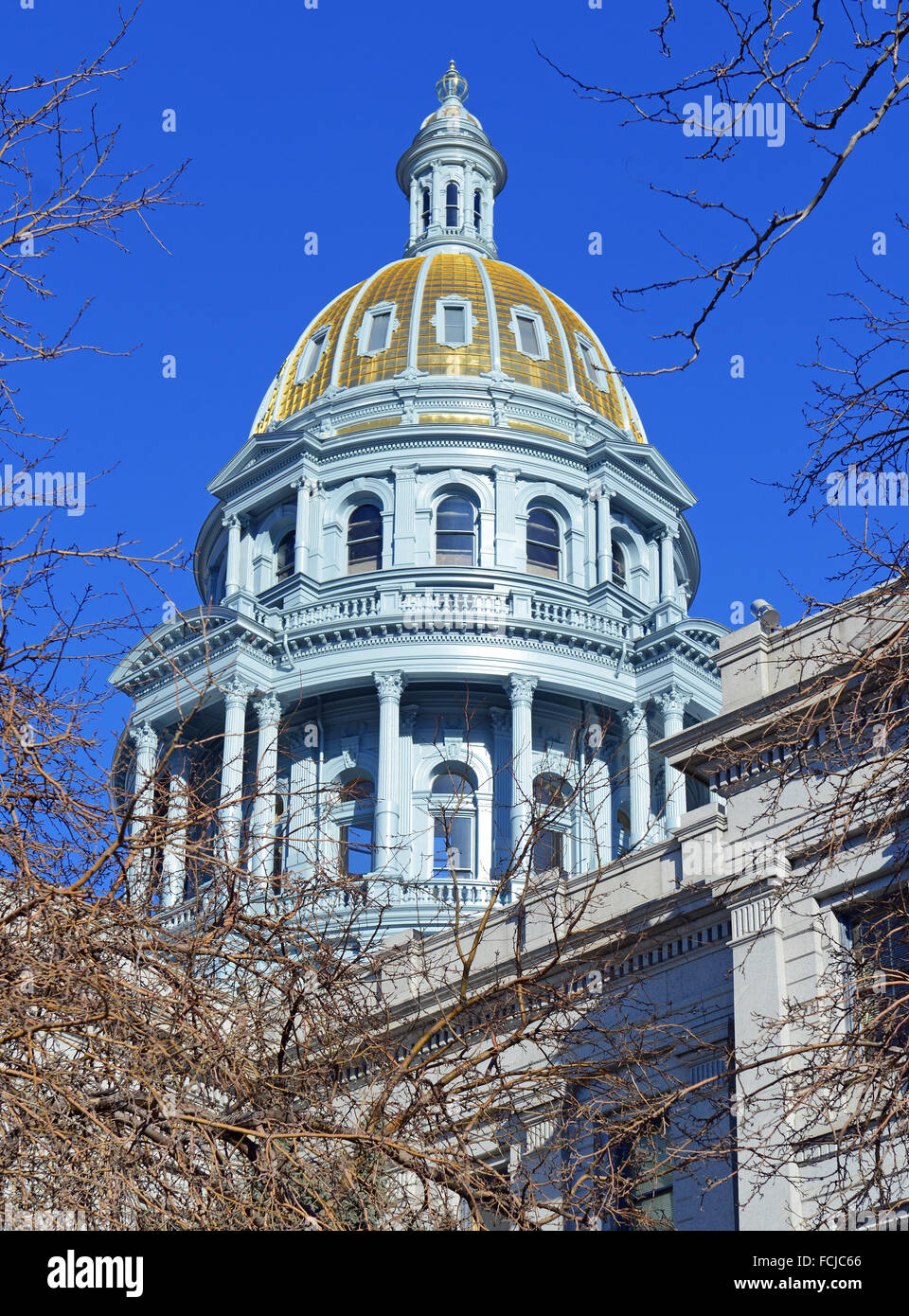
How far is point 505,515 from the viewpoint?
2470 inches

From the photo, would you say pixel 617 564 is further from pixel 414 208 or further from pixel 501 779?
pixel 414 208

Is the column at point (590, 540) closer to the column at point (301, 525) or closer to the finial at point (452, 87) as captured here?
the column at point (301, 525)

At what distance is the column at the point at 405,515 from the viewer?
205 feet

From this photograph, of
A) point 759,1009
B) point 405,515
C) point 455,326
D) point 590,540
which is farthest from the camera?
point 455,326

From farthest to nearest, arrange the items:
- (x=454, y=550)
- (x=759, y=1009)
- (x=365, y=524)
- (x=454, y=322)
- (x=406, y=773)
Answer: (x=454, y=322), (x=365, y=524), (x=454, y=550), (x=406, y=773), (x=759, y=1009)

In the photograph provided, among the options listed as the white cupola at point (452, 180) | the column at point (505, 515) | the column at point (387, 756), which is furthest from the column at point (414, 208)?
the column at point (387, 756)

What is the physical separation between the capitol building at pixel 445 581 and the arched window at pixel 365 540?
2.9 inches

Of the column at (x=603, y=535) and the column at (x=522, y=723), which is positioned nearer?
the column at (x=522, y=723)

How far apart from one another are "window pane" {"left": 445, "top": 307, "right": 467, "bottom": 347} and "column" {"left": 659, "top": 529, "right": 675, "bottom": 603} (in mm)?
8901

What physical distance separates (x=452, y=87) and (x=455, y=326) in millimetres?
19070

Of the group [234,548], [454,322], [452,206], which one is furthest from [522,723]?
[452,206]
